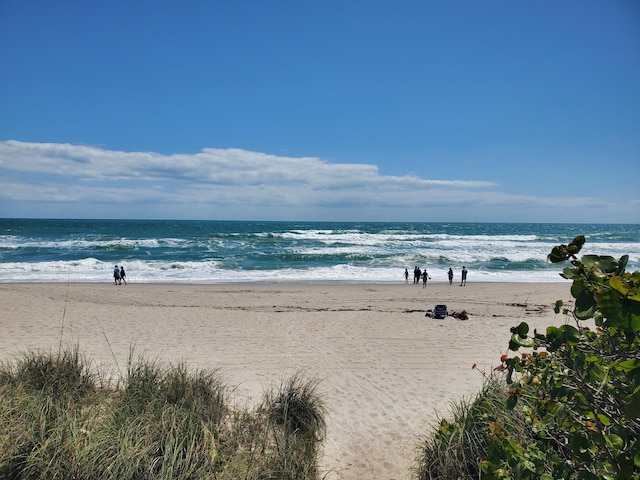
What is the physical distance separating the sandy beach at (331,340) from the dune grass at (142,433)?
76 centimetres

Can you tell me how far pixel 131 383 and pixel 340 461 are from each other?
243 cm

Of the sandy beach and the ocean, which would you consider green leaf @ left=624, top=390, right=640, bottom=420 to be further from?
the ocean

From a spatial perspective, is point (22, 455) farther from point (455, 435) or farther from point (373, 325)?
point (373, 325)

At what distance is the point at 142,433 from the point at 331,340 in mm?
7300

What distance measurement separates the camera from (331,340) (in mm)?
10359

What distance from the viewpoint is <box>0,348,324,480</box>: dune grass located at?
2.86 metres

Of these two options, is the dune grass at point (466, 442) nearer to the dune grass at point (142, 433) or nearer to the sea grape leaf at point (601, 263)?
the dune grass at point (142, 433)

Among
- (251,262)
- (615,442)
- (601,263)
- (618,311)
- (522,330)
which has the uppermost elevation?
(601,263)

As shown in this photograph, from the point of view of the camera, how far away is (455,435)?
3.90m

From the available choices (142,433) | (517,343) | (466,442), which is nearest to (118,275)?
(142,433)

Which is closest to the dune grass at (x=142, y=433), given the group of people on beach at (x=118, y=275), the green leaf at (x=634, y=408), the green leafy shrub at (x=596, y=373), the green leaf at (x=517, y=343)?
the green leafy shrub at (x=596, y=373)

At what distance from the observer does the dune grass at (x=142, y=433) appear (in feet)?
9.37

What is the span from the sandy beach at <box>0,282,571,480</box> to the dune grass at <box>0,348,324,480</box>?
76 centimetres

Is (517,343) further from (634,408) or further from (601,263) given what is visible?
(634,408)
